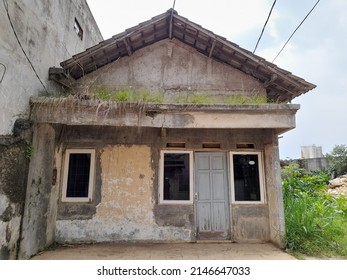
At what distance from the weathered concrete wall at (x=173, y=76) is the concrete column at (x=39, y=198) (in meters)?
2.13

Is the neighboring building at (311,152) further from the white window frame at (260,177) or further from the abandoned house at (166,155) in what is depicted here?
the white window frame at (260,177)

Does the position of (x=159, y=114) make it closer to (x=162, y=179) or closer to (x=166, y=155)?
(x=166, y=155)

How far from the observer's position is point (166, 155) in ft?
21.8

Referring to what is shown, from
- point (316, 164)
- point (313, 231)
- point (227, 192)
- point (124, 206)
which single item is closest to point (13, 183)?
point (124, 206)

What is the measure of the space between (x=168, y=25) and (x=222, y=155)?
3.93 m

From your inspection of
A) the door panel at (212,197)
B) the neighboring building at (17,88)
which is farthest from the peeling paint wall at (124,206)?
the neighboring building at (17,88)

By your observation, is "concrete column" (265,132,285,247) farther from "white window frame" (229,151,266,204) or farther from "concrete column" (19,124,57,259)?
"concrete column" (19,124,57,259)

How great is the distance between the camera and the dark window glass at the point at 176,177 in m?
6.50

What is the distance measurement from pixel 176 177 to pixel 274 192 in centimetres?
254

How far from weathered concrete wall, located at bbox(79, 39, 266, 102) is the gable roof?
18cm

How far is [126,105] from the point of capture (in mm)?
5309

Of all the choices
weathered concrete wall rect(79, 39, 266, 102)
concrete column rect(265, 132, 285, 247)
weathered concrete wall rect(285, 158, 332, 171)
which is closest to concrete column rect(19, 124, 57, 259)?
weathered concrete wall rect(79, 39, 266, 102)
